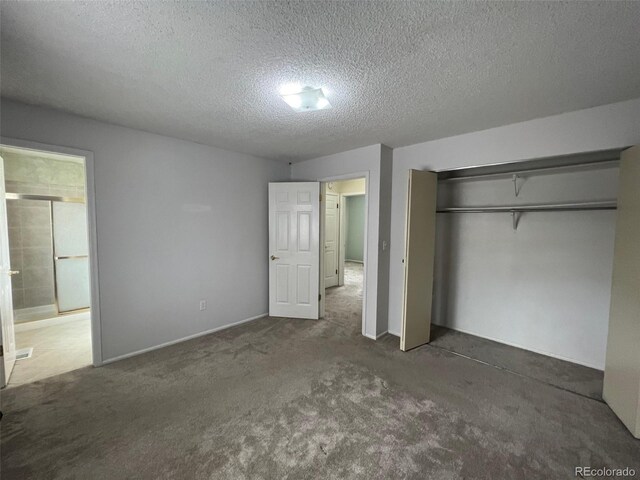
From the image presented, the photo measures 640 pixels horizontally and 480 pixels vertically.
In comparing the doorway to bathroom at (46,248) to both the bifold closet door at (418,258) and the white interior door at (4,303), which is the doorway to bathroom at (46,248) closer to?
the white interior door at (4,303)

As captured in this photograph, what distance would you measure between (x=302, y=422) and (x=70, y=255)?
419 cm

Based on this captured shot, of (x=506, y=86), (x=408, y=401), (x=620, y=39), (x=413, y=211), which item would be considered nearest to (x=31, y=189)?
(x=413, y=211)

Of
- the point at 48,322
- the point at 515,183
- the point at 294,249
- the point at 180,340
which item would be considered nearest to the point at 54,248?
the point at 48,322

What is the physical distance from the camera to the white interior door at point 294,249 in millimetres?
3824

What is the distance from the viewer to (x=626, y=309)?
187 cm

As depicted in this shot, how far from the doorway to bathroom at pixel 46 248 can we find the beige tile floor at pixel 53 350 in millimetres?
12

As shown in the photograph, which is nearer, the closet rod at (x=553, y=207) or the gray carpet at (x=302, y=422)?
the gray carpet at (x=302, y=422)

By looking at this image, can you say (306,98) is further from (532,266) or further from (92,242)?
(532,266)

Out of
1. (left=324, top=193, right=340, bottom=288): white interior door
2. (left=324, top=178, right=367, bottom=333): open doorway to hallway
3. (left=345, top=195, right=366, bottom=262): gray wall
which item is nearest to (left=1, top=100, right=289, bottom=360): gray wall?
(left=324, top=178, right=367, bottom=333): open doorway to hallway

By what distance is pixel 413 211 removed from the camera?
9.20 ft

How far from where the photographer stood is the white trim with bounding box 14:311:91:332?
3352mm

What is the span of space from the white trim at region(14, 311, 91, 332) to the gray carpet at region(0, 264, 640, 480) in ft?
5.62

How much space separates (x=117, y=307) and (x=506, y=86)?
3.83 m

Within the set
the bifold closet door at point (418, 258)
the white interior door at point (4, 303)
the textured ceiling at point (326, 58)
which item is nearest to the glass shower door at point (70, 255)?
the white interior door at point (4, 303)
